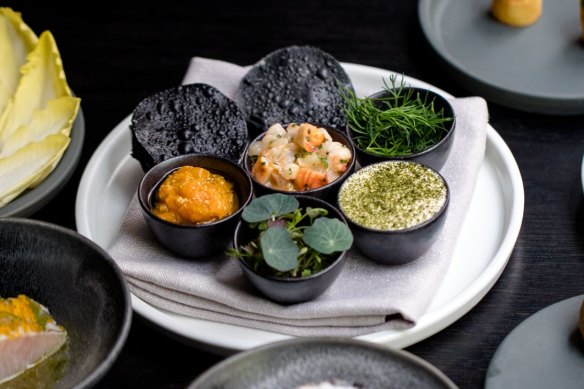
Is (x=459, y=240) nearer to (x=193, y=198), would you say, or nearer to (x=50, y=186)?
(x=193, y=198)

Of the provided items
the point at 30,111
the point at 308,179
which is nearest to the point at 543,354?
the point at 308,179

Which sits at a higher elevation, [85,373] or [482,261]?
[85,373]

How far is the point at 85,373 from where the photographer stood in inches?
72.2

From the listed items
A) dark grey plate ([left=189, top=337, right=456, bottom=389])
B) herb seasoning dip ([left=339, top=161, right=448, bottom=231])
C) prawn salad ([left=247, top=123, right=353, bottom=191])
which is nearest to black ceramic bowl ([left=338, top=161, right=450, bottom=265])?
herb seasoning dip ([left=339, top=161, right=448, bottom=231])

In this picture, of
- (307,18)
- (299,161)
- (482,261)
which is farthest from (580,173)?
(307,18)

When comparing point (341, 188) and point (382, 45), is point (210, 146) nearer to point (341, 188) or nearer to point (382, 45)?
point (341, 188)

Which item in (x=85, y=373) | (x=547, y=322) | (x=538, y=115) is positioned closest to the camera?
(x=85, y=373)

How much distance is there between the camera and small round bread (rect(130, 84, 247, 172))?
2402 millimetres

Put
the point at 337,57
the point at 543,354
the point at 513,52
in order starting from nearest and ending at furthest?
1. the point at 543,354
2. the point at 513,52
3. the point at 337,57

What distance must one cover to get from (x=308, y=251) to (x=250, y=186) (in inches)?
11.9

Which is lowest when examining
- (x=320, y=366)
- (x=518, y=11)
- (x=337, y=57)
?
(x=337, y=57)

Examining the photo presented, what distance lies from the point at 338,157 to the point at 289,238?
400 millimetres

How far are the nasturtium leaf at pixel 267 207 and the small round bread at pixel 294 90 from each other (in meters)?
0.45

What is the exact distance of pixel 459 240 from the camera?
2.28 metres
